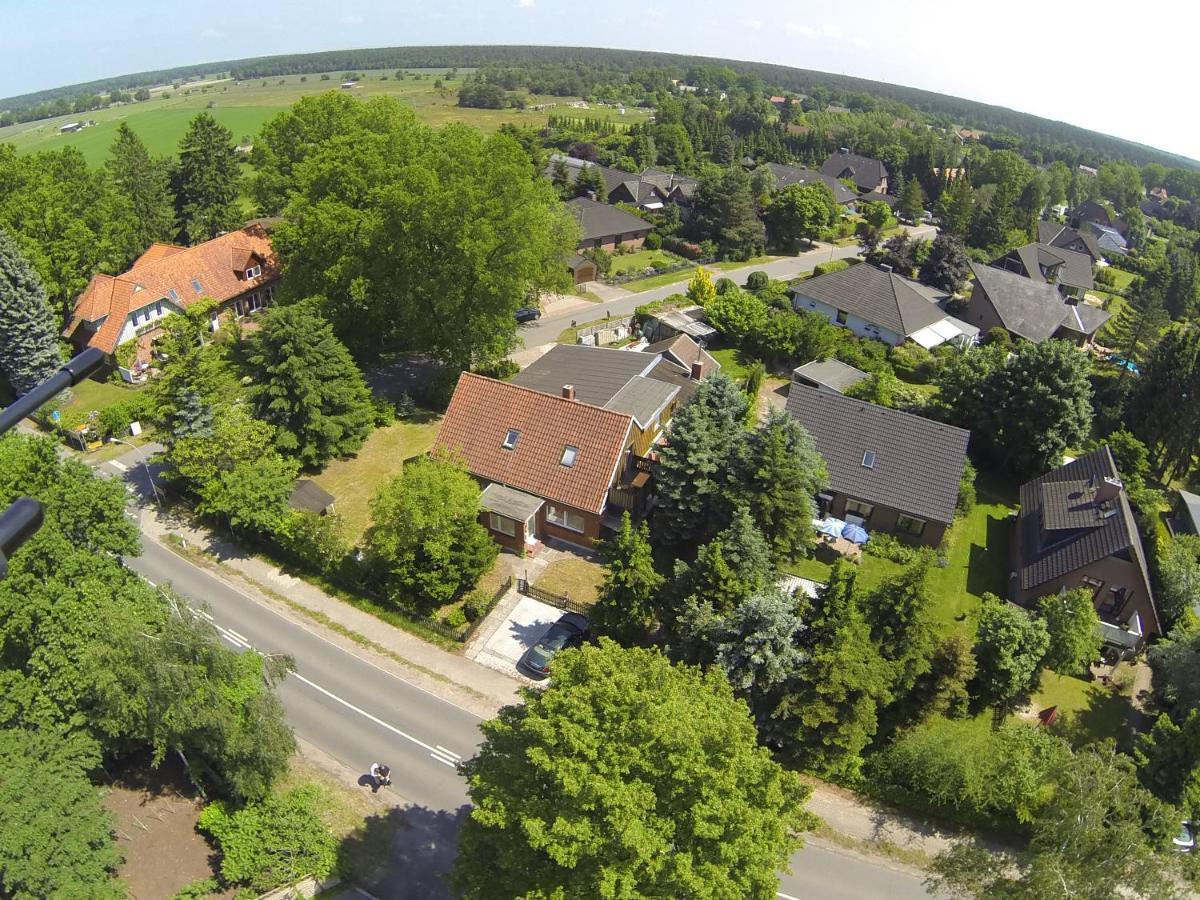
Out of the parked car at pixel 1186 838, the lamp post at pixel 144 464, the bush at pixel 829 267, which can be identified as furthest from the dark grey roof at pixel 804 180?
the parked car at pixel 1186 838

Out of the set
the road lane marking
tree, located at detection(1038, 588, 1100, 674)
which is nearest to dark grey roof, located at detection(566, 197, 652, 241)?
the road lane marking

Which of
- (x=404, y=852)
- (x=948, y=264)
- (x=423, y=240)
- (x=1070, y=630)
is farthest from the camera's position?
(x=948, y=264)

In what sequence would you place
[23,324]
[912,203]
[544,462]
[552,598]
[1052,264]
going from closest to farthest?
[552,598] < [544,462] < [23,324] < [1052,264] < [912,203]

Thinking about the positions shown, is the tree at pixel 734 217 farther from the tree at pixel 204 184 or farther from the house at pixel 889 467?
the tree at pixel 204 184

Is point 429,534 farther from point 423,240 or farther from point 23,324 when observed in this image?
point 23,324

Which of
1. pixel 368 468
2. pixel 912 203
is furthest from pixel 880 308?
pixel 912 203

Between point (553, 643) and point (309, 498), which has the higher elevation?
point (309, 498)

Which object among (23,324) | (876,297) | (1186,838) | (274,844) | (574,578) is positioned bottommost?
(1186,838)
